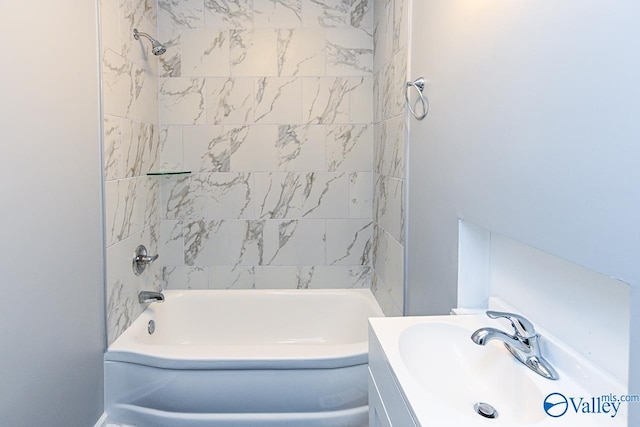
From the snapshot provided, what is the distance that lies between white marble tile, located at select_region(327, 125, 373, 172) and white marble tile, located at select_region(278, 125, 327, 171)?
59 mm

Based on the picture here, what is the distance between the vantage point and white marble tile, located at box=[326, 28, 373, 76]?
292 cm

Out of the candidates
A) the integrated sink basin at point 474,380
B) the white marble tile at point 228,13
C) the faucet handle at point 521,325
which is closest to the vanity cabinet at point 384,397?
the integrated sink basin at point 474,380

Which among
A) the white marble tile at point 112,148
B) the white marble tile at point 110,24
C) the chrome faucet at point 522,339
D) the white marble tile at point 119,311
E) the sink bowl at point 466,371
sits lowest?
the white marble tile at point 119,311

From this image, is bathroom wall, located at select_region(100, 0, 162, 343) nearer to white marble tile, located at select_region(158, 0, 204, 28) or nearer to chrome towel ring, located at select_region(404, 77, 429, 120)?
white marble tile, located at select_region(158, 0, 204, 28)

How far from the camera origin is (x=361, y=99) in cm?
296

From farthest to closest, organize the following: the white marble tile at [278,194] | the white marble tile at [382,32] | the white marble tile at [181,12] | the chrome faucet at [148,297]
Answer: the white marble tile at [278,194] → the white marble tile at [181,12] → the chrome faucet at [148,297] → the white marble tile at [382,32]

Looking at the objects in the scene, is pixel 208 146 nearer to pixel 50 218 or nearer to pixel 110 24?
pixel 110 24

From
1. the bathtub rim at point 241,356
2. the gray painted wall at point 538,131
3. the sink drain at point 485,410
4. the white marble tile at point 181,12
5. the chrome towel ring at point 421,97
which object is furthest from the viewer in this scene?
the white marble tile at point 181,12

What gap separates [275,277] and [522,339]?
82.3 inches

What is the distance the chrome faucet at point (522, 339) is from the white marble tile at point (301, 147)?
2.00 meters

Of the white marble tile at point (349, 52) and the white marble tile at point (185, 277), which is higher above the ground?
the white marble tile at point (349, 52)

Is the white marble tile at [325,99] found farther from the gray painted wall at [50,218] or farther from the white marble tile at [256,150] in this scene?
the gray painted wall at [50,218]

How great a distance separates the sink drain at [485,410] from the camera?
3.39 ft

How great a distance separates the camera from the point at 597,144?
0.81m
